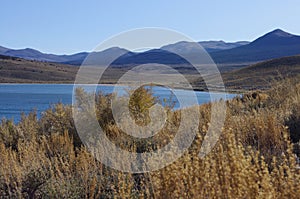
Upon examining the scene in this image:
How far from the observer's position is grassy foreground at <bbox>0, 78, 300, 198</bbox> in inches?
129

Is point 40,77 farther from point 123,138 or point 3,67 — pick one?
point 123,138

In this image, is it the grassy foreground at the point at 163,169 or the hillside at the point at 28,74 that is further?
the hillside at the point at 28,74

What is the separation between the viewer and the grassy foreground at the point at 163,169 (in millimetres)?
3276

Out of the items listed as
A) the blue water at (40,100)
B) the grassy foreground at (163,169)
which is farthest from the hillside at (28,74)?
the grassy foreground at (163,169)

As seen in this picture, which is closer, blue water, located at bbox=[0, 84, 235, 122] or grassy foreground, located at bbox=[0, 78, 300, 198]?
grassy foreground, located at bbox=[0, 78, 300, 198]

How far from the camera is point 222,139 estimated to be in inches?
240

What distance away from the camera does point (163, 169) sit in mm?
3691

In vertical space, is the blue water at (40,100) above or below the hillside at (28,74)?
below

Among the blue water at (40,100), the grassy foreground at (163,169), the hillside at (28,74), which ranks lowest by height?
the blue water at (40,100)

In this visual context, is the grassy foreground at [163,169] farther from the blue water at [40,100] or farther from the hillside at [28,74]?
the hillside at [28,74]

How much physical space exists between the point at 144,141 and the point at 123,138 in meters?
0.37

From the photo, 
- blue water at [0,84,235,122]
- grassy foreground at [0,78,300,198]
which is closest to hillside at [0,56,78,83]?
blue water at [0,84,235,122]

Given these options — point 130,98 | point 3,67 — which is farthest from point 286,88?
point 3,67

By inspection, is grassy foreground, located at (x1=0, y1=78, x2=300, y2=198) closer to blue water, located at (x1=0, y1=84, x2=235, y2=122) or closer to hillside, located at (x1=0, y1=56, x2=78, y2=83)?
blue water, located at (x1=0, y1=84, x2=235, y2=122)
